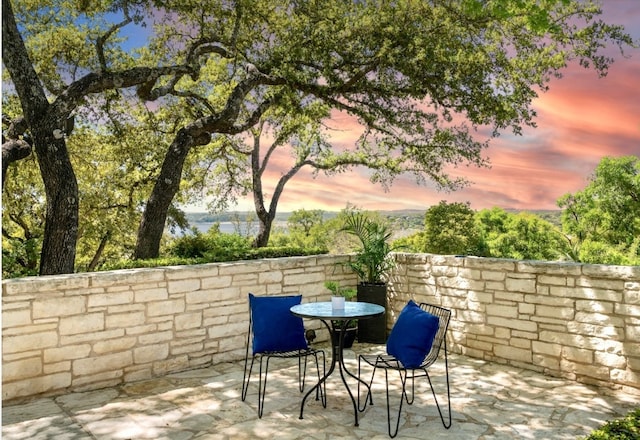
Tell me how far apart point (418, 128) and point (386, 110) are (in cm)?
67

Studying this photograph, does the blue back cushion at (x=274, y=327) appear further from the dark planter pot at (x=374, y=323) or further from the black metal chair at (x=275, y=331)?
the dark planter pot at (x=374, y=323)

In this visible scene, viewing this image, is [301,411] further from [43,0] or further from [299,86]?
[43,0]

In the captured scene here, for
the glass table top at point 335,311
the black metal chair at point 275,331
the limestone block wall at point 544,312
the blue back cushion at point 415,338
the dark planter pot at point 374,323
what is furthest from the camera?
the dark planter pot at point 374,323

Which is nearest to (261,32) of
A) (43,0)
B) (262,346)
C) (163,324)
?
(43,0)

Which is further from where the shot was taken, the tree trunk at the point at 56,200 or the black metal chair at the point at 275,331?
the tree trunk at the point at 56,200

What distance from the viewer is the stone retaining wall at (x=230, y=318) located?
4324 millimetres

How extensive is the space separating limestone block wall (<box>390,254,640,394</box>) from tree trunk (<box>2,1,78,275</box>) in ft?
14.9

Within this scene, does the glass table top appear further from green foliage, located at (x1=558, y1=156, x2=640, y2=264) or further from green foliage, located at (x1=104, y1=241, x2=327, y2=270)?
green foliage, located at (x1=558, y1=156, x2=640, y2=264)

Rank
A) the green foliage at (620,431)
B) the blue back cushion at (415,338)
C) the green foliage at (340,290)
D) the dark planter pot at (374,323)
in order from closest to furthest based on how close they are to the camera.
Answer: the green foliage at (620,431) → the blue back cushion at (415,338) → the green foliage at (340,290) → the dark planter pot at (374,323)

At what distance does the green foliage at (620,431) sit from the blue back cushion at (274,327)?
2.31 m

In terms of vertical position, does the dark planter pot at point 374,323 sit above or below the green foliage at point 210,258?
below

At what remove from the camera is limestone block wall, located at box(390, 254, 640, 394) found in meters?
4.61

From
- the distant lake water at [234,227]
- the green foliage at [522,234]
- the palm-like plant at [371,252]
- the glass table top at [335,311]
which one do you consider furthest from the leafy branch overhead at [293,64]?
the green foliage at [522,234]

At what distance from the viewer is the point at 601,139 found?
23.4 m
